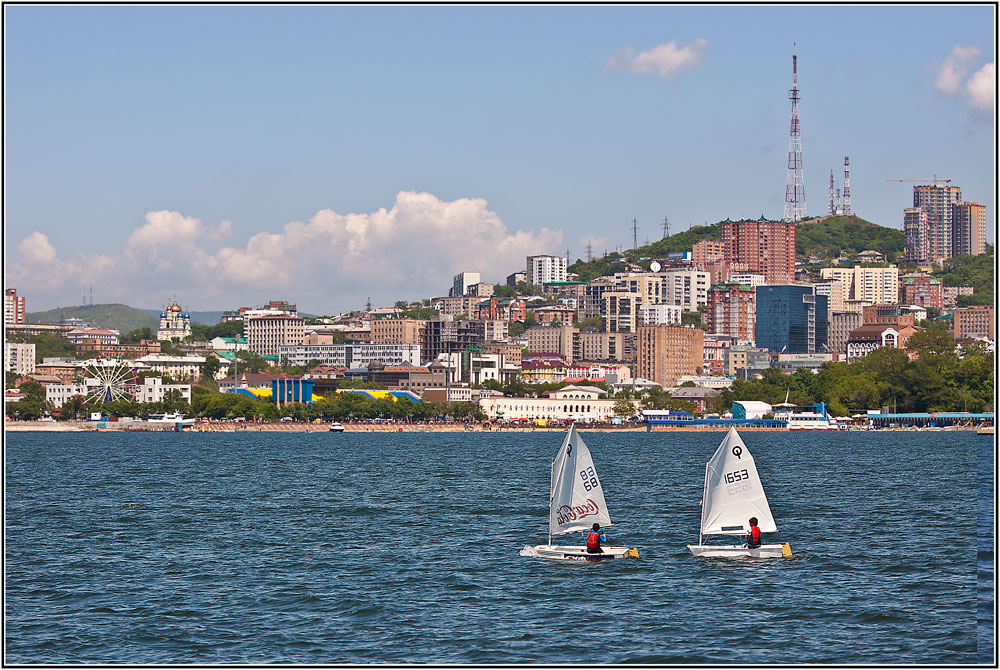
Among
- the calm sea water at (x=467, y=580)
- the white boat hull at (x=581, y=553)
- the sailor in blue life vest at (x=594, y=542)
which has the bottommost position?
the calm sea water at (x=467, y=580)

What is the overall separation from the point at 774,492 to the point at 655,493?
21.4 feet

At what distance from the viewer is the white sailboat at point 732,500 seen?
1629 inches

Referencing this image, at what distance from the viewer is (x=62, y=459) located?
385 feet

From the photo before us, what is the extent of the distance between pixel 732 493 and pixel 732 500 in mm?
261

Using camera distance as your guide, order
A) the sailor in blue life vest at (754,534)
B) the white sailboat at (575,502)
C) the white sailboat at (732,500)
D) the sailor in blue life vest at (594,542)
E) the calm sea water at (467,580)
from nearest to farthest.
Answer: the calm sea water at (467,580), the sailor in blue life vest at (594,542), the white sailboat at (732,500), the white sailboat at (575,502), the sailor in blue life vest at (754,534)

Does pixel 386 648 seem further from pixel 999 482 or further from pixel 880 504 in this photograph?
pixel 880 504

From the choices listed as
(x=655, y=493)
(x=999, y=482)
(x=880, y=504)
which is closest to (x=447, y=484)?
(x=655, y=493)

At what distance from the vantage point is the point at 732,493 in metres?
41.8

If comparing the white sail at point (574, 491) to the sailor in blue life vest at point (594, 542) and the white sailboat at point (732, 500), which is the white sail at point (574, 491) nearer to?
the sailor in blue life vest at point (594, 542)

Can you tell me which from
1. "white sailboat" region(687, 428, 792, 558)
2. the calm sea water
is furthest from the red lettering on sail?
"white sailboat" region(687, 428, 792, 558)

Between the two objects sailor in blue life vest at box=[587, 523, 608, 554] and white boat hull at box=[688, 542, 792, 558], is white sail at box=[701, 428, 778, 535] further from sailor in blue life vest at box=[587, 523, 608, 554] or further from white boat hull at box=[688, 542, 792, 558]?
sailor in blue life vest at box=[587, 523, 608, 554]

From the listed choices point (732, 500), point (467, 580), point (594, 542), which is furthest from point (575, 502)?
point (467, 580)

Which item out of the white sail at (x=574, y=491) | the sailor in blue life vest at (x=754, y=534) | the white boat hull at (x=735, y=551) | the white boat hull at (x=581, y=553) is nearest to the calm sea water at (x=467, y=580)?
the white boat hull at (x=581, y=553)

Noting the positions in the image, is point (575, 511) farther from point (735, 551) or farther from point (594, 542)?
point (735, 551)
